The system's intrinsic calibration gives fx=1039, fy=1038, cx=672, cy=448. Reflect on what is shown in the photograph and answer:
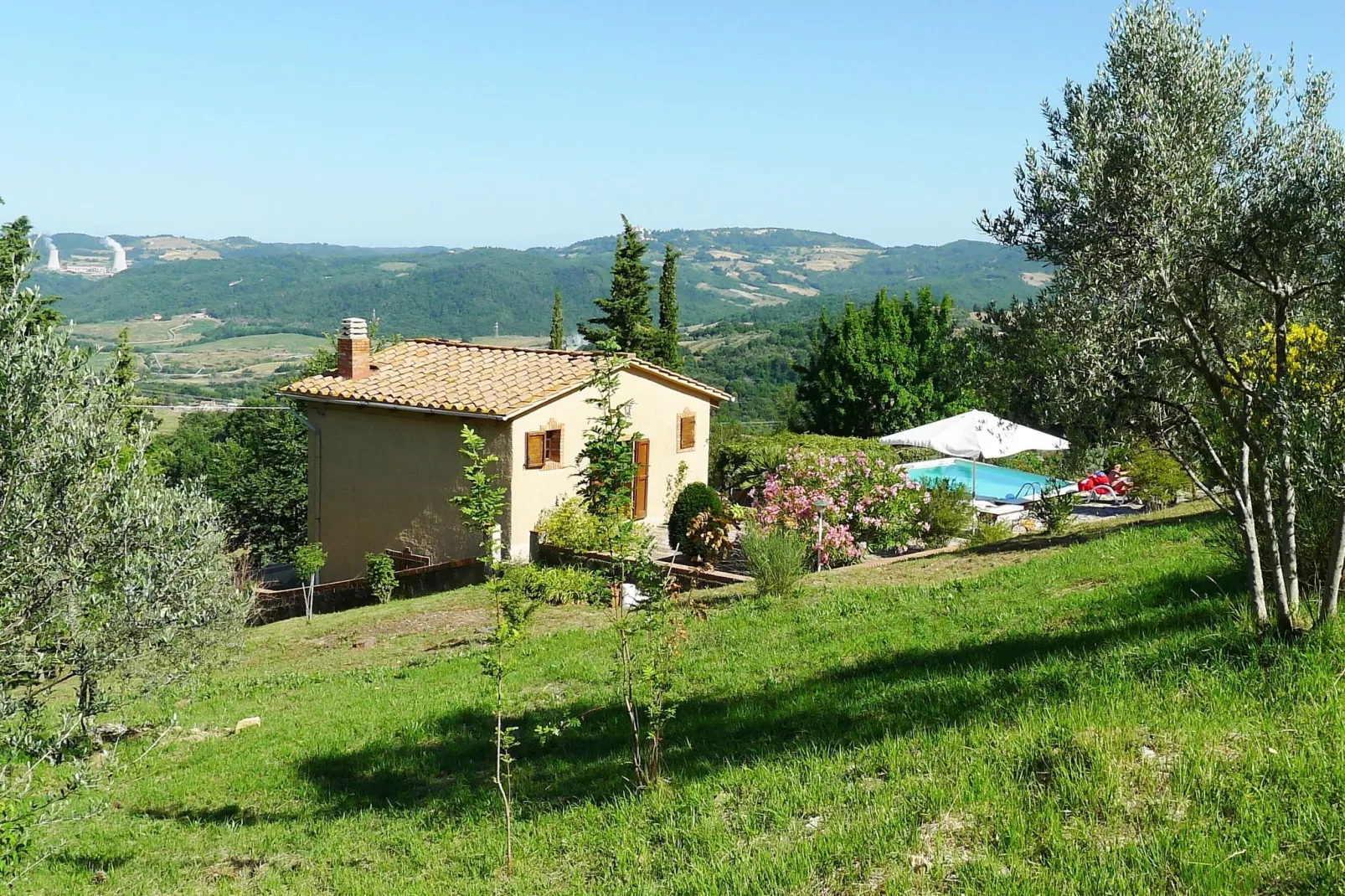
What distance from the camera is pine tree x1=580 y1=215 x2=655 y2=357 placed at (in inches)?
1487

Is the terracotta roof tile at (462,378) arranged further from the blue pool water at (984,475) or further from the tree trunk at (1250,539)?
the tree trunk at (1250,539)

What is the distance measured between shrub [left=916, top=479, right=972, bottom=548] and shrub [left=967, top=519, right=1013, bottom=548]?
1.12 feet

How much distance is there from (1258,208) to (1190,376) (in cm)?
104

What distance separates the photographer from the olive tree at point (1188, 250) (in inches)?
231

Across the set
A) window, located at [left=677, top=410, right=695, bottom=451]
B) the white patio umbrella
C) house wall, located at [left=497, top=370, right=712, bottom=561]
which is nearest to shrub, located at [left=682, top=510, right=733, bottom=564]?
house wall, located at [left=497, top=370, right=712, bottom=561]

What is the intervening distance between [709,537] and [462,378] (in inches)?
277

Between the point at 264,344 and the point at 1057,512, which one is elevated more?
the point at 1057,512

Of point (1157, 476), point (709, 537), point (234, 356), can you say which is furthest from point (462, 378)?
point (234, 356)

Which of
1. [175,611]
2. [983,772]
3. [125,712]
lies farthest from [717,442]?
[983,772]

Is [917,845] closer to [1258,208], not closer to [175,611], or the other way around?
[1258,208]

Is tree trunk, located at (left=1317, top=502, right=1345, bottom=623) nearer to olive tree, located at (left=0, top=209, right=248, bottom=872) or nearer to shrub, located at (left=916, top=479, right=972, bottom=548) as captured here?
olive tree, located at (left=0, top=209, right=248, bottom=872)

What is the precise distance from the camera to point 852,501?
1839 cm

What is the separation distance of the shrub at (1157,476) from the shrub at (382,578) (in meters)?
14.2

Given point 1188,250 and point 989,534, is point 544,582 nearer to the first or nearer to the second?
point 1188,250
